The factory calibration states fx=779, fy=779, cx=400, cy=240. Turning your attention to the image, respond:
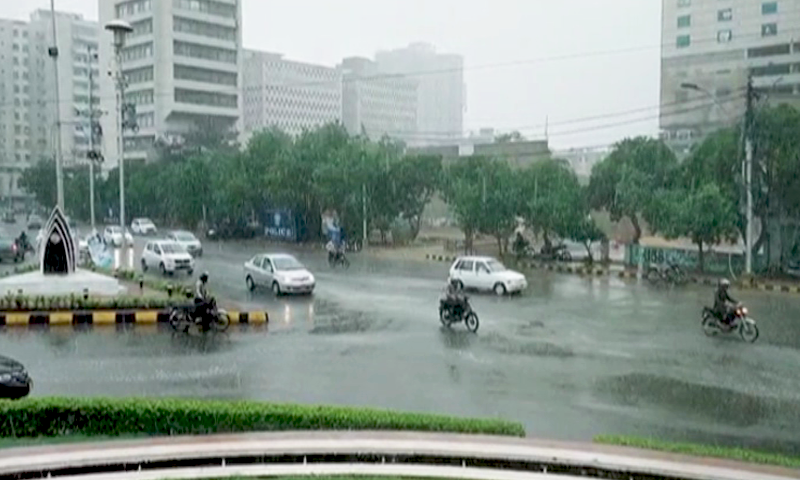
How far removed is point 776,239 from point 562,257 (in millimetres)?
6334

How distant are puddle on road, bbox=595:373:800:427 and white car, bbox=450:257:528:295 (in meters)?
8.62

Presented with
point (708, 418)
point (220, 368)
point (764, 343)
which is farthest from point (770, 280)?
point (220, 368)

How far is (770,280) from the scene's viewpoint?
781 inches

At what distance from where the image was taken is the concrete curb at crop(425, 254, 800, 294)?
1889 centimetres

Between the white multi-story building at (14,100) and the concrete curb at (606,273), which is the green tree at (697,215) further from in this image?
the white multi-story building at (14,100)

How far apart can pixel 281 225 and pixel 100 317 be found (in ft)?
62.9

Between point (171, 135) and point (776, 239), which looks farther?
point (171, 135)

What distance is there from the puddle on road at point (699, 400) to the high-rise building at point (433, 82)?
31.4 metres

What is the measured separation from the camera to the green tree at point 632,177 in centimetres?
2236

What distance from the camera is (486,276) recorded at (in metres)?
18.0

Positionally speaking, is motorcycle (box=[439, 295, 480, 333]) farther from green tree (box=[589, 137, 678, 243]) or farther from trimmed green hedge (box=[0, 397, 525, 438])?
green tree (box=[589, 137, 678, 243])

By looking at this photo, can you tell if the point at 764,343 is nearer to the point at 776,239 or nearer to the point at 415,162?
the point at 776,239

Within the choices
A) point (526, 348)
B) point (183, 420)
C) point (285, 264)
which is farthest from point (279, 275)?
Answer: point (183, 420)

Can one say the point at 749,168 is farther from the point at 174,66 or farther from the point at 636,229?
the point at 174,66
